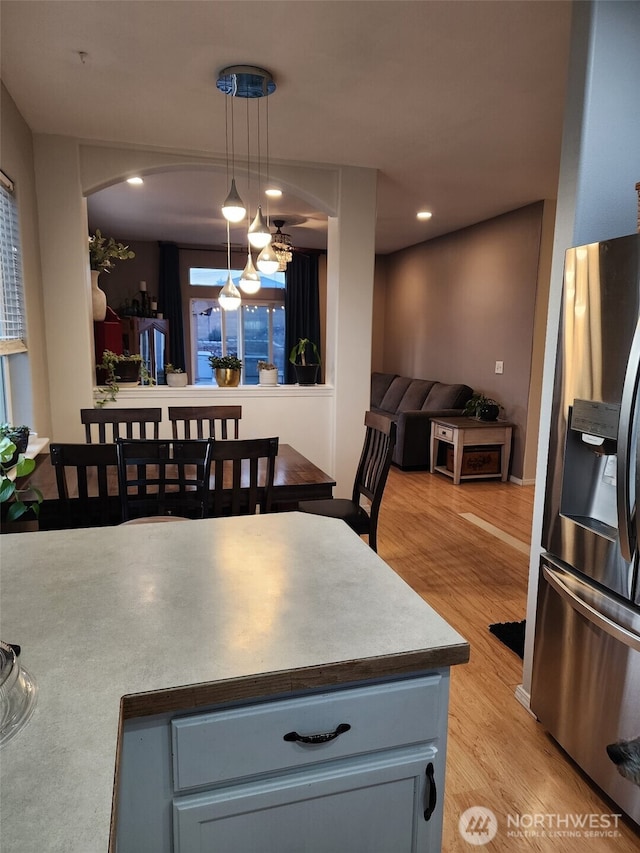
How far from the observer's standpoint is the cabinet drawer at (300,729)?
33.0 inches

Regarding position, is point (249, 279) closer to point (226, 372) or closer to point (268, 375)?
point (226, 372)

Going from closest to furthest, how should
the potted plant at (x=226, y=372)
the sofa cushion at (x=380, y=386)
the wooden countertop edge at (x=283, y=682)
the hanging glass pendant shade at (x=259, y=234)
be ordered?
the wooden countertop edge at (x=283, y=682) < the hanging glass pendant shade at (x=259, y=234) < the potted plant at (x=226, y=372) < the sofa cushion at (x=380, y=386)

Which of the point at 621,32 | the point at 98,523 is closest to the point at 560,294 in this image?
the point at 621,32

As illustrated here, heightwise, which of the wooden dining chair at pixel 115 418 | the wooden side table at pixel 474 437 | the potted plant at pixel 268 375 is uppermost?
the potted plant at pixel 268 375

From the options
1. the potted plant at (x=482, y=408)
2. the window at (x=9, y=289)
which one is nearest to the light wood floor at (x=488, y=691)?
the potted plant at (x=482, y=408)

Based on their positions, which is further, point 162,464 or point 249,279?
point 249,279

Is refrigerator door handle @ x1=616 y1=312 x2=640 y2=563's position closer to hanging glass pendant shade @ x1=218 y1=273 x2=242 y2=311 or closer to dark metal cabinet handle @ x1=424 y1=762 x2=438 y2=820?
dark metal cabinet handle @ x1=424 y1=762 x2=438 y2=820

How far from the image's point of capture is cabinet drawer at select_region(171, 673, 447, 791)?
837 mm

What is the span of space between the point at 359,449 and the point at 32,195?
9.16ft

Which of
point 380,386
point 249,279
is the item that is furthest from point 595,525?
point 380,386

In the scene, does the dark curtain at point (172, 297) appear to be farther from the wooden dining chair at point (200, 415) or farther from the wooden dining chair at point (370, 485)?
the wooden dining chair at point (370, 485)

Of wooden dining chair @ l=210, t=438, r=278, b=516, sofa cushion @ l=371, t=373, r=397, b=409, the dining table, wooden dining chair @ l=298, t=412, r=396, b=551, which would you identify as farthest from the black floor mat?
sofa cushion @ l=371, t=373, r=397, b=409

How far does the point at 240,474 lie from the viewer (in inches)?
85.6

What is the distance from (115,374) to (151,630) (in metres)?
3.29
